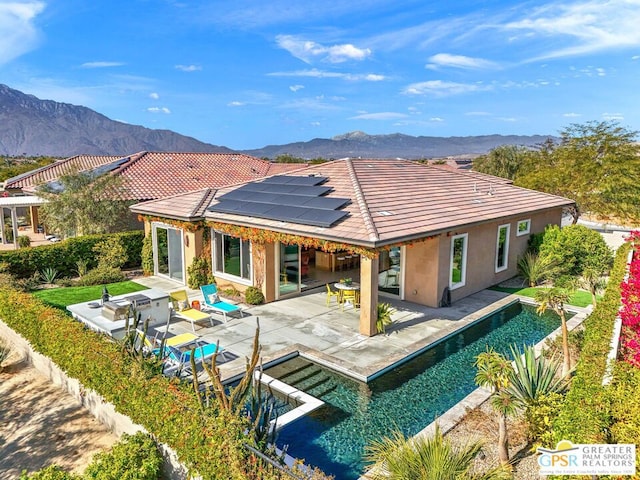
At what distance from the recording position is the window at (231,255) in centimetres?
1861

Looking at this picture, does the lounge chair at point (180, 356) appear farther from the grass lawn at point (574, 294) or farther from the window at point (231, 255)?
the grass lawn at point (574, 294)

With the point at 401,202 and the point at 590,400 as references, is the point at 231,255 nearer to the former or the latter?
the point at 401,202

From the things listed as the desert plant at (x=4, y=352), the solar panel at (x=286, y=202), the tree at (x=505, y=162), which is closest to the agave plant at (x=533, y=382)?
the solar panel at (x=286, y=202)

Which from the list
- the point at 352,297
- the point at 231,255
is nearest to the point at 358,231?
the point at 352,297

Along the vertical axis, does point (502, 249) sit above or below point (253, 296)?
above

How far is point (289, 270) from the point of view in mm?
18859

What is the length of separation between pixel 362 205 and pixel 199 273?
8641 mm

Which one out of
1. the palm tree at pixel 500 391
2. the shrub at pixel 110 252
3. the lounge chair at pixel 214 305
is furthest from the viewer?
the shrub at pixel 110 252

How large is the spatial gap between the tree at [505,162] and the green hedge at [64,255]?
50325mm

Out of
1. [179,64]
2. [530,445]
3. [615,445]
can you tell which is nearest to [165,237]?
[530,445]

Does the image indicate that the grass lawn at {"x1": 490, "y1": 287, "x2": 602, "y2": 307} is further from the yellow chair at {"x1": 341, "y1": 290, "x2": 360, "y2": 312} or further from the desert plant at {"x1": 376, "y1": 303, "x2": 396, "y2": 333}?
the desert plant at {"x1": 376, "y1": 303, "x2": 396, "y2": 333}

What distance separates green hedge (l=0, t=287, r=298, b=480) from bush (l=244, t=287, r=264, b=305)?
285 inches

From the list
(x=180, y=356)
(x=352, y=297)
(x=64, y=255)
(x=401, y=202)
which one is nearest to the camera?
(x=180, y=356)

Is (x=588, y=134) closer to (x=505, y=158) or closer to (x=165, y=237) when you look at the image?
(x=505, y=158)
